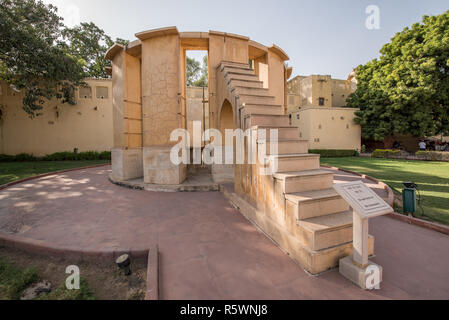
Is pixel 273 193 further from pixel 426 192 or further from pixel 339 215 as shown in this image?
pixel 426 192

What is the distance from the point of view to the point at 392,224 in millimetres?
3801

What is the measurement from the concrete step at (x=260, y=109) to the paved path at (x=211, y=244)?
244 centimetres

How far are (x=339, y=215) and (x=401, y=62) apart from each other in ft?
87.5

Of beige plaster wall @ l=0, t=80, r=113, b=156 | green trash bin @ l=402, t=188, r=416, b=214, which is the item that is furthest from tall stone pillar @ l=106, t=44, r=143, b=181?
beige plaster wall @ l=0, t=80, r=113, b=156

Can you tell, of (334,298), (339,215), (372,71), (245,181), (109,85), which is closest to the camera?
(334,298)

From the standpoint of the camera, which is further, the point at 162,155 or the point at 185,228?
the point at 162,155

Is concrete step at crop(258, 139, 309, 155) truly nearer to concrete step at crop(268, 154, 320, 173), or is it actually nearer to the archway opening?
concrete step at crop(268, 154, 320, 173)

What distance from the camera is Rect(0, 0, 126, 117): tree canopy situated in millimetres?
12039

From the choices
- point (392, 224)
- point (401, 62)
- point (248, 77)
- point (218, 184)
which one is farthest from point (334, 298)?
point (401, 62)

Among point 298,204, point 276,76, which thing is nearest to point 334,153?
point 276,76

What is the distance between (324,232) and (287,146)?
65.6 inches

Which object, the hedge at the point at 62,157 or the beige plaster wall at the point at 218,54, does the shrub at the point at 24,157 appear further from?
the beige plaster wall at the point at 218,54

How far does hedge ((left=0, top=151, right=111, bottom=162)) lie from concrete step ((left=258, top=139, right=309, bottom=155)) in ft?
62.9

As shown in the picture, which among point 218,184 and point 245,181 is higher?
point 245,181
